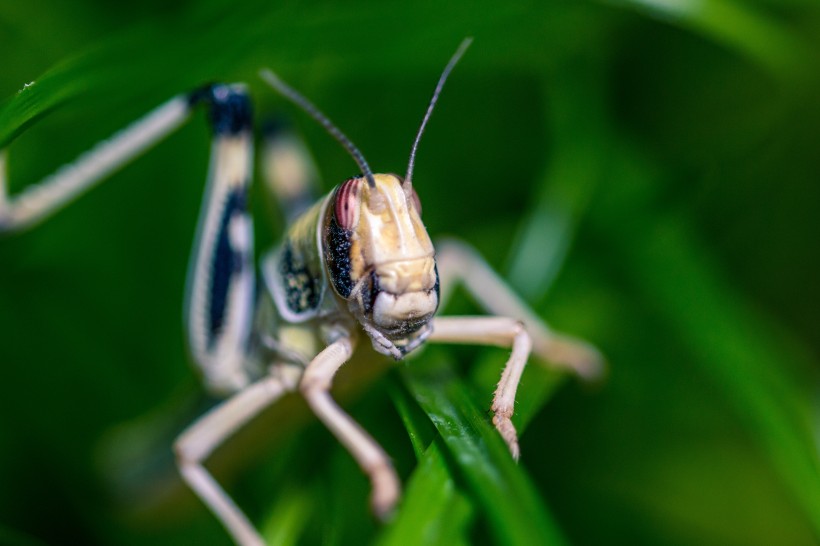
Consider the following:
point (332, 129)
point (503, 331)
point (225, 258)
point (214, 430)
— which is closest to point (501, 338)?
point (503, 331)

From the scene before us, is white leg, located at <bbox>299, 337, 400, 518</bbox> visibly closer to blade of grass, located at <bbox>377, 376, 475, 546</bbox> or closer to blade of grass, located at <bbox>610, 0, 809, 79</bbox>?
blade of grass, located at <bbox>377, 376, 475, 546</bbox>

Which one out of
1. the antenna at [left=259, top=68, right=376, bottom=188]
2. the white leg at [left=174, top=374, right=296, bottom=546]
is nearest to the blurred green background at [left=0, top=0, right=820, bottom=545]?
the white leg at [left=174, top=374, right=296, bottom=546]

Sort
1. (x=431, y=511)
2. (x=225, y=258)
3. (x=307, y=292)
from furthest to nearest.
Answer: (x=225, y=258) → (x=307, y=292) → (x=431, y=511)

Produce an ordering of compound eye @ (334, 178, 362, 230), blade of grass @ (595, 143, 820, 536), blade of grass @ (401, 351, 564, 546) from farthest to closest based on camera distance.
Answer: blade of grass @ (595, 143, 820, 536) → compound eye @ (334, 178, 362, 230) → blade of grass @ (401, 351, 564, 546)

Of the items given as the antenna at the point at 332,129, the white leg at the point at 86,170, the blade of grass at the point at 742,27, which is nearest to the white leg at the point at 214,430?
Result: the antenna at the point at 332,129

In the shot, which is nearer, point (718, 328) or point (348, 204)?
point (348, 204)

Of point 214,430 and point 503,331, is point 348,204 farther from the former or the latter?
point 214,430

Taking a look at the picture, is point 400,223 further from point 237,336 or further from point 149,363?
point 149,363
